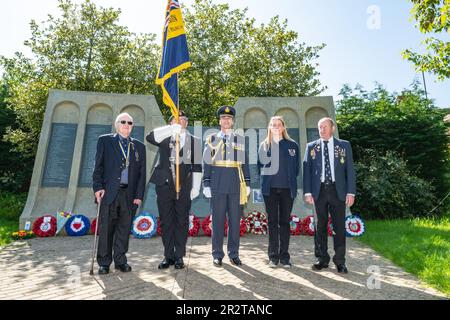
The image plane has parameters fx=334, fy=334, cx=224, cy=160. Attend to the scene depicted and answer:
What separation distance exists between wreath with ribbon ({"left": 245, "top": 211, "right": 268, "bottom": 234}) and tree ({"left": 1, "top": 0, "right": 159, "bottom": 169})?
837cm

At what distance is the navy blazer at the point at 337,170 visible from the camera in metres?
4.72

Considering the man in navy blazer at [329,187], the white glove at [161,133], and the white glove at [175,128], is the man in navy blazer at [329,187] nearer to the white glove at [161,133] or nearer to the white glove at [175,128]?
the white glove at [175,128]

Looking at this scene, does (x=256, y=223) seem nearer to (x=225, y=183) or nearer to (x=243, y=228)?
(x=243, y=228)

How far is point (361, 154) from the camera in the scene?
11297 mm

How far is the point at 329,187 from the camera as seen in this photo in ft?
15.5

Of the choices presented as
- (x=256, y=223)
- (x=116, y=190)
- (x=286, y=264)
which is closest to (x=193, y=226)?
(x=256, y=223)

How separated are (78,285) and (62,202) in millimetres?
5049

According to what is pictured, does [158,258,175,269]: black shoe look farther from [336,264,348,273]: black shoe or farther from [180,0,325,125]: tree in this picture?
[180,0,325,125]: tree

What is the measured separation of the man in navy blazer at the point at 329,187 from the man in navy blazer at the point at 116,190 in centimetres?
252

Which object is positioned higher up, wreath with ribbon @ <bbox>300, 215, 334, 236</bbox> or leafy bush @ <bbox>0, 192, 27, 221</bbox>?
leafy bush @ <bbox>0, 192, 27, 221</bbox>

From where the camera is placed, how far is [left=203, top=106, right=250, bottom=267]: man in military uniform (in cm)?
499

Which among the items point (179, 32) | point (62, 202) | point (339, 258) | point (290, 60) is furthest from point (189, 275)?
point (290, 60)

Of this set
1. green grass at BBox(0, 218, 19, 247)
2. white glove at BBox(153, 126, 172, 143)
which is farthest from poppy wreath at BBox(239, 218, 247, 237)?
green grass at BBox(0, 218, 19, 247)

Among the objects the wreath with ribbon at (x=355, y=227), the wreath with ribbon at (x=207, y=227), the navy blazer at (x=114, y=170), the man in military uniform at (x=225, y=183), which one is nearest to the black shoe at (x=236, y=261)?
the man in military uniform at (x=225, y=183)
